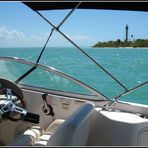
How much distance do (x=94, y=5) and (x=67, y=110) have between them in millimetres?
930

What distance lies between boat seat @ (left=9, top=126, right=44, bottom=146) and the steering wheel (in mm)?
168

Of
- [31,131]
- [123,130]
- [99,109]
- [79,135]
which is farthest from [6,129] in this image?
[79,135]

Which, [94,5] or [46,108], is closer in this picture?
[94,5]

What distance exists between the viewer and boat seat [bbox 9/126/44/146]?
2125 millimetres

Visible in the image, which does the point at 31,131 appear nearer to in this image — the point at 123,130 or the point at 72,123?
the point at 123,130

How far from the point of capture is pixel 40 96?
8.97ft

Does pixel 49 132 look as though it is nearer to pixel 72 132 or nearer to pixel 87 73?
Result: pixel 72 132

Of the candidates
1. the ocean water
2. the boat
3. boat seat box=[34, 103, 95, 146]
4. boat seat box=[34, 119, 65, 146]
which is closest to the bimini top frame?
the boat

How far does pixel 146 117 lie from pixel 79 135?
2.97 feet

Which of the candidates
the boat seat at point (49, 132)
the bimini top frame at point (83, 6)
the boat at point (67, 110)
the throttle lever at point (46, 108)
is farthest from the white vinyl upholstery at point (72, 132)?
the throttle lever at point (46, 108)

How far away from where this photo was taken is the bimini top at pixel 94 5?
205 centimetres

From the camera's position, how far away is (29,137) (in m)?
2.30

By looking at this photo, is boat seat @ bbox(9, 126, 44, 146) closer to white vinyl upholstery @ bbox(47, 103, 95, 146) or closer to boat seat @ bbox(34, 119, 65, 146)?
boat seat @ bbox(34, 119, 65, 146)

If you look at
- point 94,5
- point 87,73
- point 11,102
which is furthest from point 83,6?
point 87,73
